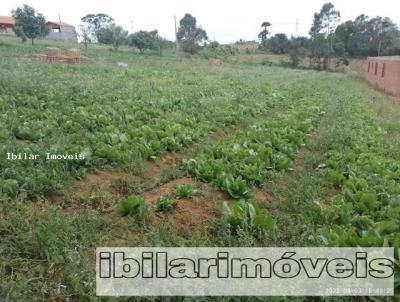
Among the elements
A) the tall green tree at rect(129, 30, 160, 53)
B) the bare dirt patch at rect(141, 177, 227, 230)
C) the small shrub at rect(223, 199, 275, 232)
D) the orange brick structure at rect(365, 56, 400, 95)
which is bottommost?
the bare dirt patch at rect(141, 177, 227, 230)

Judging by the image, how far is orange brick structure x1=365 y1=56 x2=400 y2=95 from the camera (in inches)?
851

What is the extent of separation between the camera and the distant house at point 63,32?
60.0 m

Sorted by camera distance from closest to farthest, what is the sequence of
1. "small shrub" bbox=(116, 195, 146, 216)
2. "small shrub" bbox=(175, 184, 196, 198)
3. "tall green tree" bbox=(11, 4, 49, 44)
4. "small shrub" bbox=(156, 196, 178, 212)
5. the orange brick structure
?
"small shrub" bbox=(116, 195, 146, 216) → "small shrub" bbox=(156, 196, 178, 212) → "small shrub" bbox=(175, 184, 196, 198) → the orange brick structure → "tall green tree" bbox=(11, 4, 49, 44)

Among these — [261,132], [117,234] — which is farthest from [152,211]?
[261,132]

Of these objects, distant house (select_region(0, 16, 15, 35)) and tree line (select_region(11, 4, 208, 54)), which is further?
distant house (select_region(0, 16, 15, 35))

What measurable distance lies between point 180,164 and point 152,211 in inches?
69.3

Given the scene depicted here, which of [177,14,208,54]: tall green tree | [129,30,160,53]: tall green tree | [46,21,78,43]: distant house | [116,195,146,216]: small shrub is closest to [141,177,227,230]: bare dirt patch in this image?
[116,195,146,216]: small shrub

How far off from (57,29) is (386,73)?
186 ft

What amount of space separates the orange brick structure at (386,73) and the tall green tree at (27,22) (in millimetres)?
31907

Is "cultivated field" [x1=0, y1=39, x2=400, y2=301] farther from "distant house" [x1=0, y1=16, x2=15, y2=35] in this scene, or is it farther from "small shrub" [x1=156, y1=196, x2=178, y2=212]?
"distant house" [x1=0, y1=16, x2=15, y2=35]

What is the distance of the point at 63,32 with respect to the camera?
6291 cm

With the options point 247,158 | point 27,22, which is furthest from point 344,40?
point 247,158

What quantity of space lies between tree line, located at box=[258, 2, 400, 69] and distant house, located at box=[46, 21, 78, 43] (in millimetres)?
35974

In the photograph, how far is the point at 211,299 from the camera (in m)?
3.05
